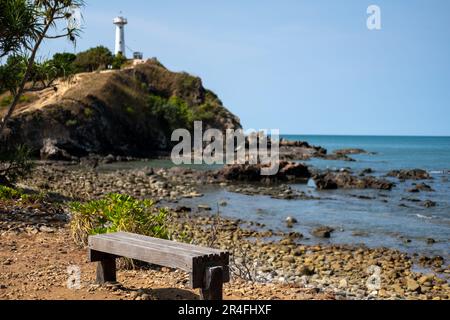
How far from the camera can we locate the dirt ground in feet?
22.5

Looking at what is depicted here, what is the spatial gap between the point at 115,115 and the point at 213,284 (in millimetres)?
58180

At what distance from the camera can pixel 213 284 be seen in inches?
227

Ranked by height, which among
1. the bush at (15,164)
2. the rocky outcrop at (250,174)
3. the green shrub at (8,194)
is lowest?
the rocky outcrop at (250,174)

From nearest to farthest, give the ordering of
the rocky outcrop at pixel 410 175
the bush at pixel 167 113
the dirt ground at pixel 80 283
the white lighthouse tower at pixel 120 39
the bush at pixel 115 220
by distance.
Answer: the dirt ground at pixel 80 283
the bush at pixel 115 220
the rocky outcrop at pixel 410 175
the bush at pixel 167 113
the white lighthouse tower at pixel 120 39

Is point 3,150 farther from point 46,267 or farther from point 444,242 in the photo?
point 444,242

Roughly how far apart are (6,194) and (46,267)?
21.3ft

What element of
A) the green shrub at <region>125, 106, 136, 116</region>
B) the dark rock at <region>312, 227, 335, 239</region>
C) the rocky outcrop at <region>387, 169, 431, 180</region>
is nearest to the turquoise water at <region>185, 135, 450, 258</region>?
the dark rock at <region>312, 227, 335, 239</region>

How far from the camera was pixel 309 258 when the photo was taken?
13.8 m

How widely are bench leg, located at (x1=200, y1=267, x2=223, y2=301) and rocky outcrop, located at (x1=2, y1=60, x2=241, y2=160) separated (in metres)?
41.6

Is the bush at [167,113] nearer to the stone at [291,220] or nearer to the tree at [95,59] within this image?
the tree at [95,59]

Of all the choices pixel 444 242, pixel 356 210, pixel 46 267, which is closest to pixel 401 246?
pixel 444 242

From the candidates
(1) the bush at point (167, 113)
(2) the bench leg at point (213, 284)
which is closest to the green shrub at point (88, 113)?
(1) the bush at point (167, 113)

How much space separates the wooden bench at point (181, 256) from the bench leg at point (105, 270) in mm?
248

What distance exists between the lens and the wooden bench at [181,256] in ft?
18.9
